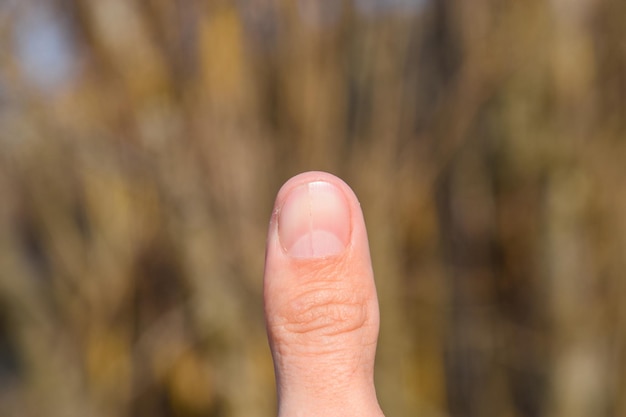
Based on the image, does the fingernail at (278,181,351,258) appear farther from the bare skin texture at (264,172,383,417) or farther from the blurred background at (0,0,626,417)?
the blurred background at (0,0,626,417)

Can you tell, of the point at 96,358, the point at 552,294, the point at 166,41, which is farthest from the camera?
the point at 552,294

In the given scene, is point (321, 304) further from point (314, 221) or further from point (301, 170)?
point (301, 170)

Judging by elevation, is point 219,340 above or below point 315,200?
below

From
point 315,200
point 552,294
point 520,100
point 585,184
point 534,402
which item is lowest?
point 534,402

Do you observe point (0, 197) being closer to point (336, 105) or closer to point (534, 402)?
point (336, 105)

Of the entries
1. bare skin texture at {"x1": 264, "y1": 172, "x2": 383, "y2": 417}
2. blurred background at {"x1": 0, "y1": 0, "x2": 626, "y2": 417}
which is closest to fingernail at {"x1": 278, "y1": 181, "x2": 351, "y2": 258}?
bare skin texture at {"x1": 264, "y1": 172, "x2": 383, "y2": 417}

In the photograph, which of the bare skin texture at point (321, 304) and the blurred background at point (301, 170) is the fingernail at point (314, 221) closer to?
the bare skin texture at point (321, 304)

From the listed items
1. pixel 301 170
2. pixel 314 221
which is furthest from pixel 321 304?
pixel 301 170

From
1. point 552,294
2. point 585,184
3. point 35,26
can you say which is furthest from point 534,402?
point 35,26
